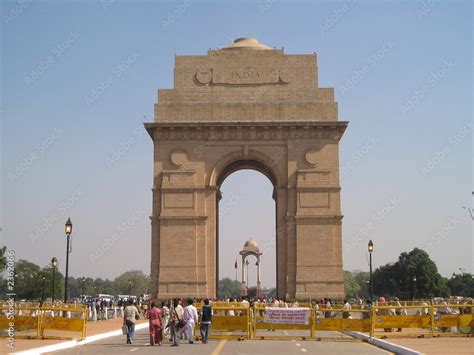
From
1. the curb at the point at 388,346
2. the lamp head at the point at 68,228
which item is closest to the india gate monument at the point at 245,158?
the lamp head at the point at 68,228

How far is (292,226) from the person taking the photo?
49.0 meters

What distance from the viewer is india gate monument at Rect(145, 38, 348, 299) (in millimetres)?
48406

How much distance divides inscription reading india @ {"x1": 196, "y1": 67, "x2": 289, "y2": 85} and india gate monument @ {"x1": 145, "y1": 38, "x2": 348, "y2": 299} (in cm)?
7

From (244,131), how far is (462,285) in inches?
3701

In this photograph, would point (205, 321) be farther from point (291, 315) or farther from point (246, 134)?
point (246, 134)

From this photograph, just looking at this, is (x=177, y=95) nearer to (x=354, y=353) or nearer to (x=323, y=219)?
(x=323, y=219)

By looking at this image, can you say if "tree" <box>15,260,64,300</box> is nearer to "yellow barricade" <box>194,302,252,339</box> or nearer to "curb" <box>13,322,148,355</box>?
"curb" <box>13,322,148,355</box>

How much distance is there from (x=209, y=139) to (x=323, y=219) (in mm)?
9319

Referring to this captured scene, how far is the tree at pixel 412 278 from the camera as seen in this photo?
105m

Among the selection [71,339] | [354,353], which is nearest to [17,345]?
[71,339]

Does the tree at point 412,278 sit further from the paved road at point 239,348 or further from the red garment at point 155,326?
the red garment at point 155,326

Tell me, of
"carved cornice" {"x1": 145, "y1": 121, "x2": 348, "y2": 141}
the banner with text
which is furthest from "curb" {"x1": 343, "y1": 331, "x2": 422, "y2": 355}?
"carved cornice" {"x1": 145, "y1": 121, "x2": 348, "y2": 141}

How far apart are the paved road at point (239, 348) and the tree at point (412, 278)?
7943cm

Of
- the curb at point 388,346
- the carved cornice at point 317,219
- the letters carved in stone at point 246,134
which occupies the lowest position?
the curb at point 388,346
